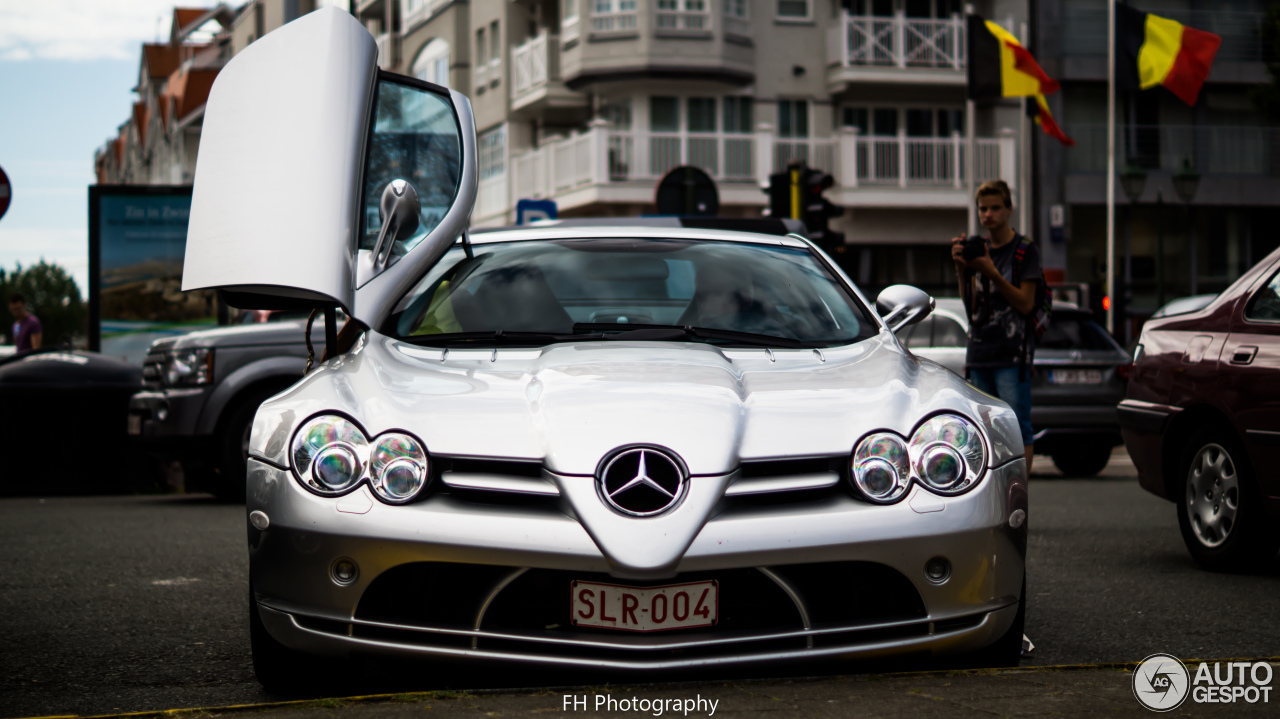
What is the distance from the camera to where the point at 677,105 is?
32969 mm

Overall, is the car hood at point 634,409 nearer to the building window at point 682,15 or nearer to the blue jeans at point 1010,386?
the blue jeans at point 1010,386

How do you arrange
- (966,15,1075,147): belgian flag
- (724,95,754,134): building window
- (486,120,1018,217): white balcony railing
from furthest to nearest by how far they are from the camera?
(724,95,754,134): building window → (486,120,1018,217): white balcony railing → (966,15,1075,147): belgian flag

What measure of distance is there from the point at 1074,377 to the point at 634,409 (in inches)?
390

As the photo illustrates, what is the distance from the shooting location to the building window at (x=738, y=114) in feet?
109

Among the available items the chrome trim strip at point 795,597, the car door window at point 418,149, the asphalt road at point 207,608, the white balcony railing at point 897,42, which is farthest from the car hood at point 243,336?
the white balcony railing at point 897,42

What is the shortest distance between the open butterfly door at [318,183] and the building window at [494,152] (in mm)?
31719

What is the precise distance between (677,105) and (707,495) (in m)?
29.9

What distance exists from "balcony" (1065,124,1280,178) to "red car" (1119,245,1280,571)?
2801 centimetres

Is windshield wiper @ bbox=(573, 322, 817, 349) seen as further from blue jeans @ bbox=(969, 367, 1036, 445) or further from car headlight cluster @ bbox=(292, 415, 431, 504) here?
blue jeans @ bbox=(969, 367, 1036, 445)

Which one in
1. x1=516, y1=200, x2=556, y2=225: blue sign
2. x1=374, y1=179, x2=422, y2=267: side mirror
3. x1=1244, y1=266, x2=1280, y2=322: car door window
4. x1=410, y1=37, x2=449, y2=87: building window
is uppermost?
x1=410, y1=37, x2=449, y2=87: building window

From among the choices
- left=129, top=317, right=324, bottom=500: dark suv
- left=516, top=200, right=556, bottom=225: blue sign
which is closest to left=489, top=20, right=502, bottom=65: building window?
left=516, top=200, right=556, bottom=225: blue sign

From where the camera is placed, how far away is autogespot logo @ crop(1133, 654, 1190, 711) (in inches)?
137

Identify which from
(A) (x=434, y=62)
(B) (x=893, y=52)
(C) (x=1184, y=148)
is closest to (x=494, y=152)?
(A) (x=434, y=62)

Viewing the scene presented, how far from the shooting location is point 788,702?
134 inches
